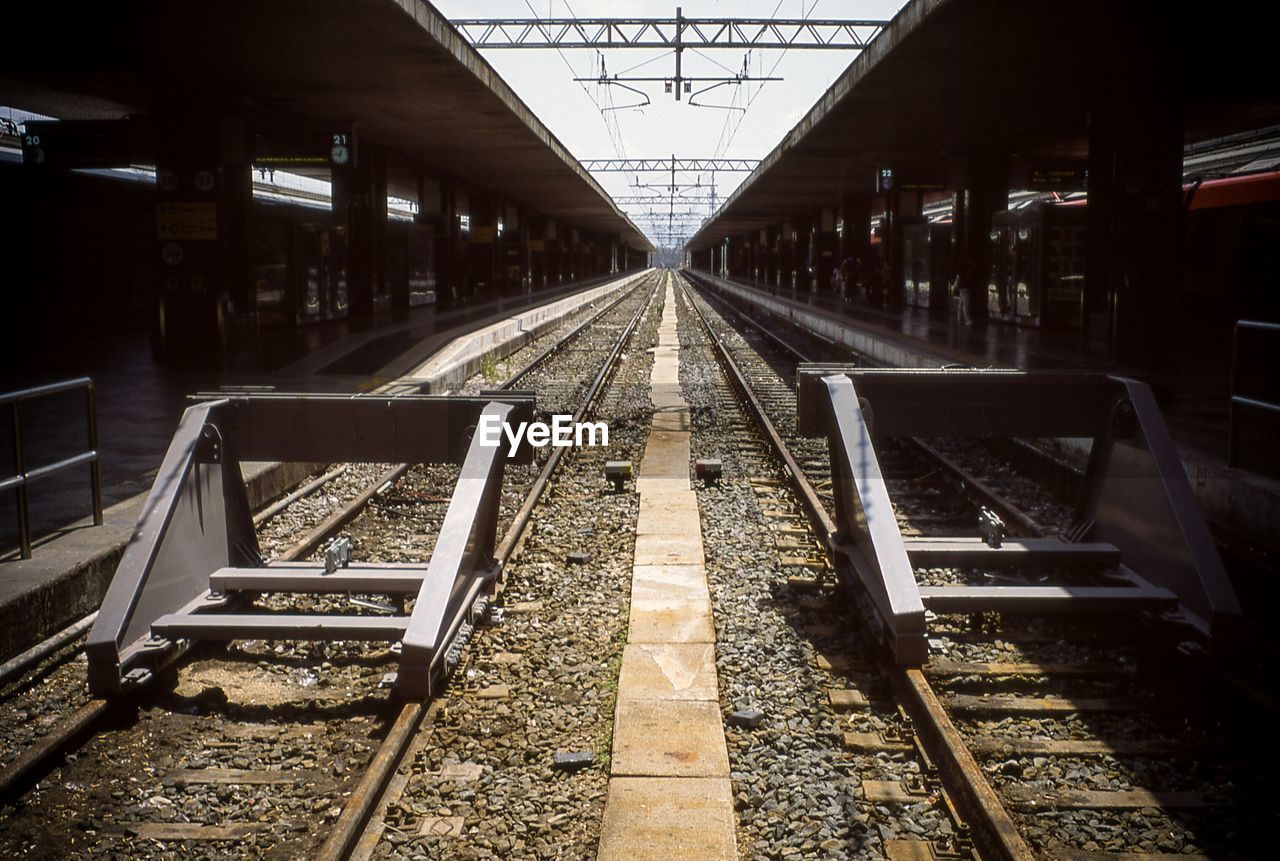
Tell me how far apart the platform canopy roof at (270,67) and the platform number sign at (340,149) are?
0.77 meters

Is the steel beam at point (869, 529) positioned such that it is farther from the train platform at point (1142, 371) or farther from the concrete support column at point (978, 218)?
the concrete support column at point (978, 218)

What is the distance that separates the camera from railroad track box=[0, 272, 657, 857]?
12.0 ft

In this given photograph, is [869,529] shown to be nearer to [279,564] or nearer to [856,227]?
[279,564]

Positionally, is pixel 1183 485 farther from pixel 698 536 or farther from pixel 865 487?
pixel 698 536

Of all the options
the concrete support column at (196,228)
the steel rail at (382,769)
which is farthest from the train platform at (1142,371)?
the concrete support column at (196,228)

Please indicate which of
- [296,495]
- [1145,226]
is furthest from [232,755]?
[1145,226]

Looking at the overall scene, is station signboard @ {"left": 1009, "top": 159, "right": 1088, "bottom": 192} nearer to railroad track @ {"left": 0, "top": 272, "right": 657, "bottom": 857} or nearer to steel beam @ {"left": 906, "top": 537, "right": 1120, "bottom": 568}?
steel beam @ {"left": 906, "top": 537, "right": 1120, "bottom": 568}

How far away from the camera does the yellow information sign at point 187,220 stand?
608 inches

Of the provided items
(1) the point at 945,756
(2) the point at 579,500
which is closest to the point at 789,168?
(2) the point at 579,500

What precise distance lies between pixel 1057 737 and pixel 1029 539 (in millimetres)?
2042

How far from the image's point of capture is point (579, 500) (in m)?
8.70

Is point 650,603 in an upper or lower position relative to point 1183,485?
lower

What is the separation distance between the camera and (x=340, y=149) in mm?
16609

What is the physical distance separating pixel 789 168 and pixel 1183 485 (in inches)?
1010
